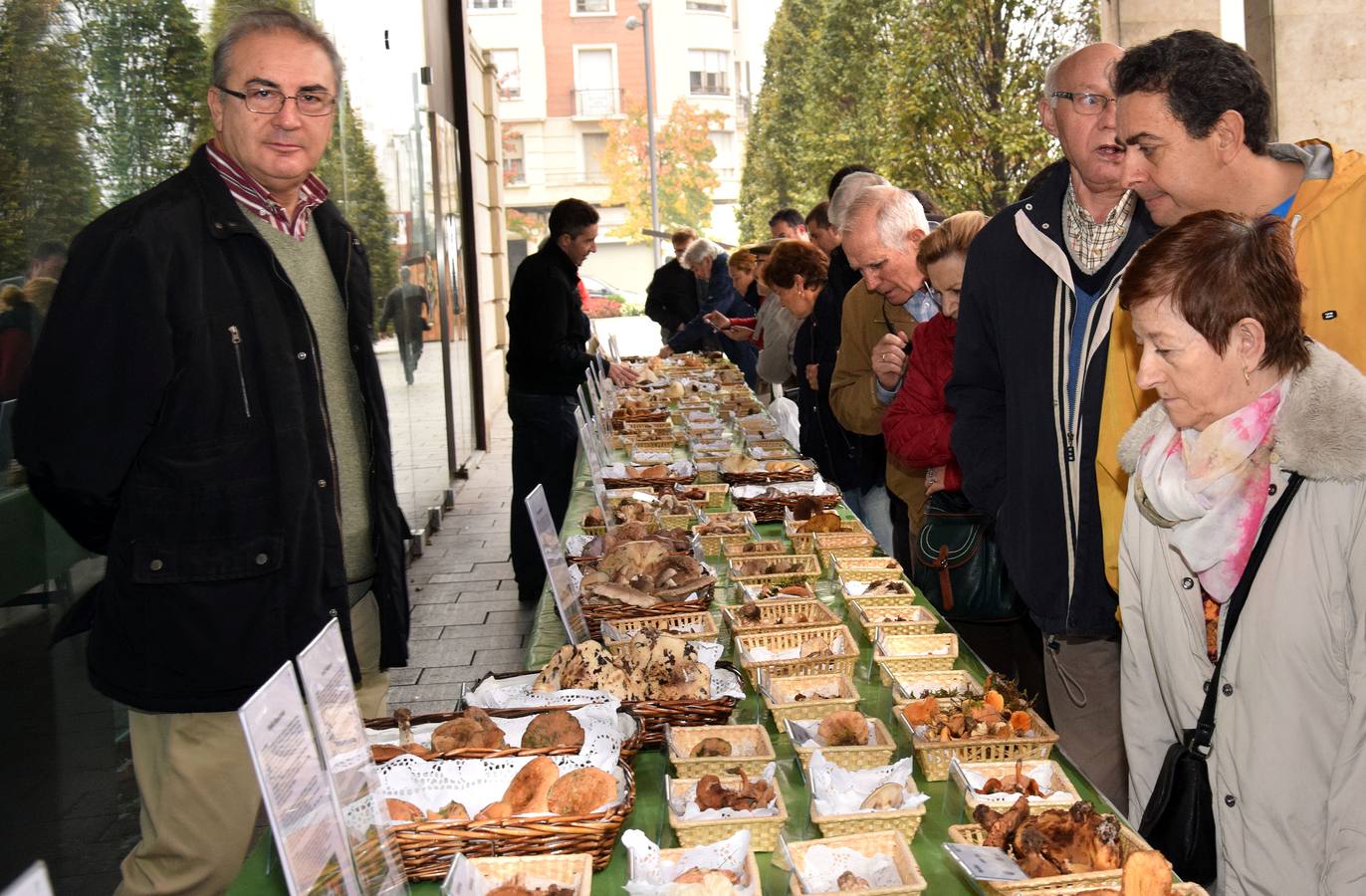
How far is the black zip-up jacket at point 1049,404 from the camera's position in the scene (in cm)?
289

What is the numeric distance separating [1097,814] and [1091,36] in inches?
580

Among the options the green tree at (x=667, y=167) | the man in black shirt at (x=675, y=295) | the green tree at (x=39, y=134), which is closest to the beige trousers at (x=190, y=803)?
the green tree at (x=39, y=134)

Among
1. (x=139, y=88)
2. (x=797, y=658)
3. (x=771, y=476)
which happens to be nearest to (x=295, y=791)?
(x=797, y=658)

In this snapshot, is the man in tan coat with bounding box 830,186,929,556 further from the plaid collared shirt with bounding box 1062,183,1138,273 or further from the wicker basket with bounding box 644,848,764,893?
the wicker basket with bounding box 644,848,764,893

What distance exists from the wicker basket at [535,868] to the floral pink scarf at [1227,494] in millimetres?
1079

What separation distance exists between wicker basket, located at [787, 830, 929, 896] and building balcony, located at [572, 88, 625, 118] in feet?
144

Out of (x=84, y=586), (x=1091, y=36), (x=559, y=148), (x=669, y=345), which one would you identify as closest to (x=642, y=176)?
(x=559, y=148)

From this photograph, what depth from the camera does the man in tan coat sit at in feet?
14.6

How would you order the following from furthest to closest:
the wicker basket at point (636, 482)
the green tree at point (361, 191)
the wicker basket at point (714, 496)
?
the green tree at point (361, 191), the wicker basket at point (636, 482), the wicker basket at point (714, 496)

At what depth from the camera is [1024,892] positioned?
1702 millimetres

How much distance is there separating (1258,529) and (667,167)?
40132 millimetres

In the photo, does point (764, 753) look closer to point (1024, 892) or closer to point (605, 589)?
point (1024, 892)

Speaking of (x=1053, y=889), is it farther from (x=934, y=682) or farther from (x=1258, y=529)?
(x=934, y=682)

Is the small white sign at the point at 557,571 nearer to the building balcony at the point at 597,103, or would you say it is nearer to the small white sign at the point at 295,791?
the small white sign at the point at 295,791
